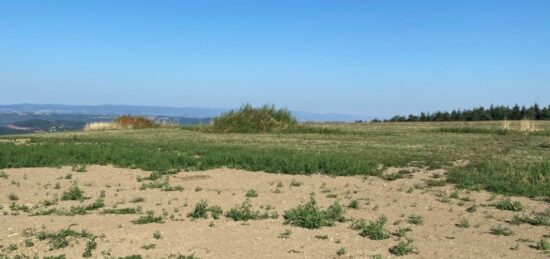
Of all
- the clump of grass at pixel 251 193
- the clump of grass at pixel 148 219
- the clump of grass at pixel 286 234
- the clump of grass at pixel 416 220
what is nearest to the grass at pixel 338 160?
the clump of grass at pixel 251 193

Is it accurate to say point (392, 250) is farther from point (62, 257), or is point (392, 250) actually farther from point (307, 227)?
point (62, 257)

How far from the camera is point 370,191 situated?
36.0 feet

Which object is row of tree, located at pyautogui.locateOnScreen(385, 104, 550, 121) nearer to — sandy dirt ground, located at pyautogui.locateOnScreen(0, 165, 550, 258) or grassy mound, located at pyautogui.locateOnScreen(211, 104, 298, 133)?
grassy mound, located at pyautogui.locateOnScreen(211, 104, 298, 133)

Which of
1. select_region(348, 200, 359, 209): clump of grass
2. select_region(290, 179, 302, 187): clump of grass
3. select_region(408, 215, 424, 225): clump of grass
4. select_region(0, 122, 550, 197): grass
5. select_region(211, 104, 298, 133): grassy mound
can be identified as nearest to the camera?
select_region(408, 215, 424, 225): clump of grass

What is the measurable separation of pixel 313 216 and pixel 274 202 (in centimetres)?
177

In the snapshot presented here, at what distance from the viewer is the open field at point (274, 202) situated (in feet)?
23.7

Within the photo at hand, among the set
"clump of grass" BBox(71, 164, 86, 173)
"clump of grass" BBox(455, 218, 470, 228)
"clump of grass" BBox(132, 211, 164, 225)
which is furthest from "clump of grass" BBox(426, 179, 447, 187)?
"clump of grass" BBox(71, 164, 86, 173)

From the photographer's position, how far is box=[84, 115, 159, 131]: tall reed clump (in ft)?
113

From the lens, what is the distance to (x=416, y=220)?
848 centimetres

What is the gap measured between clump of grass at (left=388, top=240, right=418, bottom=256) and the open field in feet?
0.05

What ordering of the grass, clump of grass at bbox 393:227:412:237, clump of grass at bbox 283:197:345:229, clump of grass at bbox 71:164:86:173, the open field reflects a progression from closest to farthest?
1. the open field
2. clump of grass at bbox 393:227:412:237
3. clump of grass at bbox 283:197:345:229
4. the grass
5. clump of grass at bbox 71:164:86:173

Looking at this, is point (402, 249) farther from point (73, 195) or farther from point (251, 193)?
point (73, 195)

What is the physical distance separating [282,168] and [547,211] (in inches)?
242

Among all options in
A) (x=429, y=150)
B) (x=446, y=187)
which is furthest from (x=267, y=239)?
(x=429, y=150)
